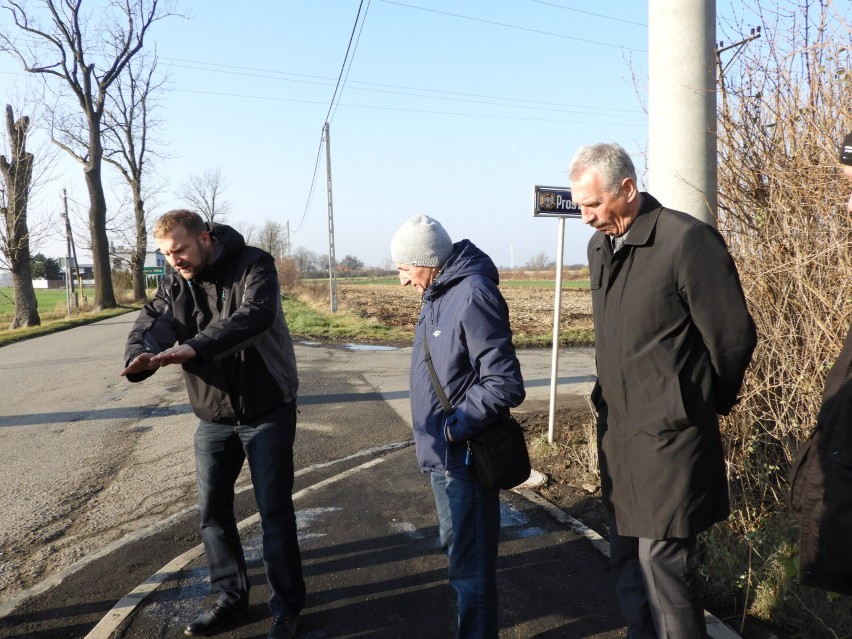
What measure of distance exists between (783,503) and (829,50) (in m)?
2.38

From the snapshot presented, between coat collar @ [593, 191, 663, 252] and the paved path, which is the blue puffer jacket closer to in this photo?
coat collar @ [593, 191, 663, 252]

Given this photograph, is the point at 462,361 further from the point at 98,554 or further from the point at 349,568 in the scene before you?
the point at 98,554

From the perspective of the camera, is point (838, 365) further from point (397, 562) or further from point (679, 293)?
point (397, 562)

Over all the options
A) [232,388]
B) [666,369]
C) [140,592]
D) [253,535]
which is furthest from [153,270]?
[666,369]

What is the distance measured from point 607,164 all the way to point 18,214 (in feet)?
86.3

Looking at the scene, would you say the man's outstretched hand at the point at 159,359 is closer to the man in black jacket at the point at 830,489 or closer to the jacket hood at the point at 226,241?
the jacket hood at the point at 226,241

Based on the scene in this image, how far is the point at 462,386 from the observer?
2830mm

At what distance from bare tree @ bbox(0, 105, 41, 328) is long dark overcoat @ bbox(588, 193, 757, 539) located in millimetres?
26145

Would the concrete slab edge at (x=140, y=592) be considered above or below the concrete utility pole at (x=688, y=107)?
below

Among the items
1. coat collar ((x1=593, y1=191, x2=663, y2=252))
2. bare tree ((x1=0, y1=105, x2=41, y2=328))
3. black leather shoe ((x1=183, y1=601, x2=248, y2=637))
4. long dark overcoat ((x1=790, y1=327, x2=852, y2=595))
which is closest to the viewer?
long dark overcoat ((x1=790, y1=327, x2=852, y2=595))

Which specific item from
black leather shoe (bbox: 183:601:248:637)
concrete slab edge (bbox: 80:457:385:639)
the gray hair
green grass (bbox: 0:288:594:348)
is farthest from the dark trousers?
green grass (bbox: 0:288:594:348)

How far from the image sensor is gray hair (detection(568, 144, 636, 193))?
2.56m

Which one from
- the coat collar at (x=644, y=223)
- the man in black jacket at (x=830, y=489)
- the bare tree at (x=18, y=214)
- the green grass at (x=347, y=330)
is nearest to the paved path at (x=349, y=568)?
the man in black jacket at (x=830, y=489)

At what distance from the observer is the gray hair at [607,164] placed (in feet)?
8.41
